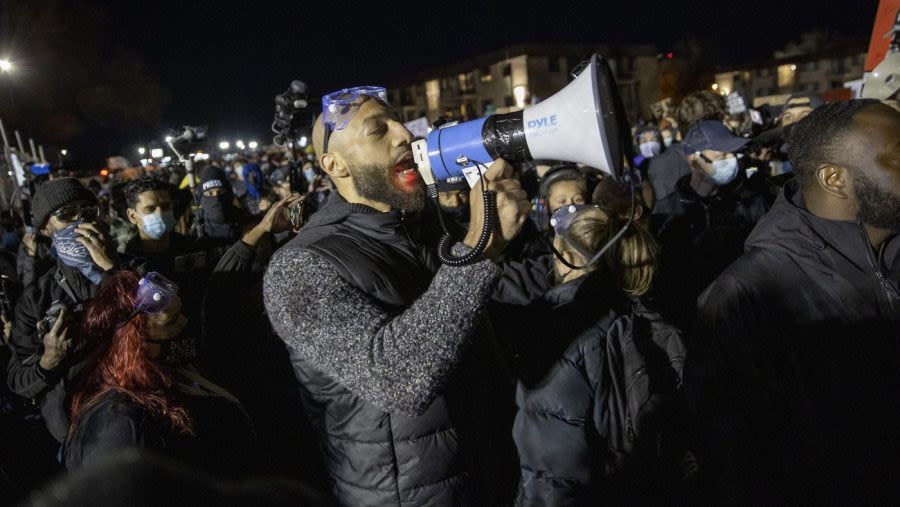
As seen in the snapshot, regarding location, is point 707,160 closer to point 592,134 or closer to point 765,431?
point 765,431

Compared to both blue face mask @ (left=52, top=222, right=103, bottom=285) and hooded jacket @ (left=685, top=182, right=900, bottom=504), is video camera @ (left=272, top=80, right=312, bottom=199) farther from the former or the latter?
hooded jacket @ (left=685, top=182, right=900, bottom=504)

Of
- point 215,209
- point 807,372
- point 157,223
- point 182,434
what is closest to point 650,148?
point 215,209

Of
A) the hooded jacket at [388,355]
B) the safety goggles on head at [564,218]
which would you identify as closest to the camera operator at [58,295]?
the hooded jacket at [388,355]

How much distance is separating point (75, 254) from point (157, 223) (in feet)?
3.15

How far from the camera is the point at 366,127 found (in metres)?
1.91

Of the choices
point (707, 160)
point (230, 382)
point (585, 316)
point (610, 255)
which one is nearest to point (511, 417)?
point (585, 316)

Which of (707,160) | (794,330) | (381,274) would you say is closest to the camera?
(381,274)

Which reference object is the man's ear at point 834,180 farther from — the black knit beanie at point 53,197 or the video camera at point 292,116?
the black knit beanie at point 53,197

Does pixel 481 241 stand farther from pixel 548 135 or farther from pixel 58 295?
pixel 58 295

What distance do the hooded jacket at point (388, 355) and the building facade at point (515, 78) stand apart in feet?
138

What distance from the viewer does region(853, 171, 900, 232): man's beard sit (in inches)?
70.8

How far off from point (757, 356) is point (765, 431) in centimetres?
29

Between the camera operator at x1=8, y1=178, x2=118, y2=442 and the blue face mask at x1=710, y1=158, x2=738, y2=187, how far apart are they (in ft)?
14.0

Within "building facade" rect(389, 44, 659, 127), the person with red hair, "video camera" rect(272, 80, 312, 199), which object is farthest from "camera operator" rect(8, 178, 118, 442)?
"building facade" rect(389, 44, 659, 127)
